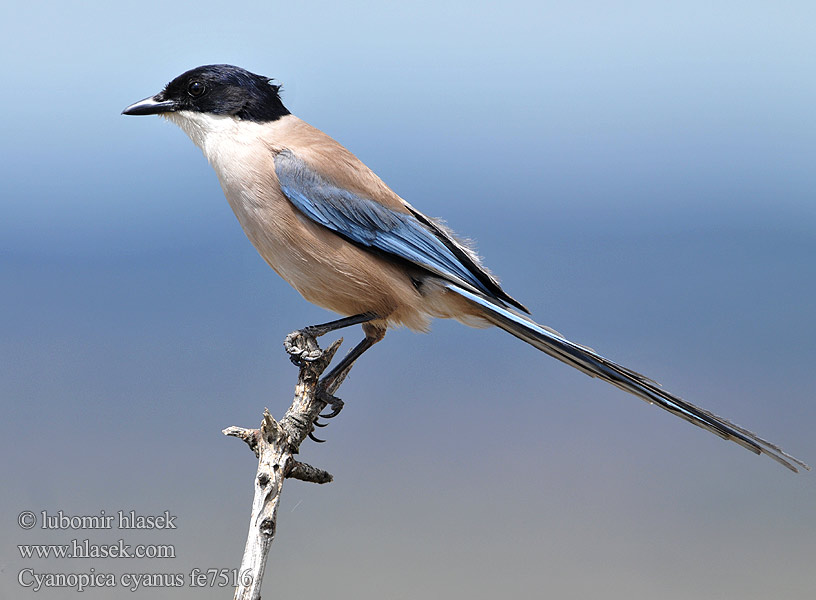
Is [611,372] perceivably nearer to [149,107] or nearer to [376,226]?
[376,226]

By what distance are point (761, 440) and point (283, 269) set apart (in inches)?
62.9

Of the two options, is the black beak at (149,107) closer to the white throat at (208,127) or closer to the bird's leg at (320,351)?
the white throat at (208,127)

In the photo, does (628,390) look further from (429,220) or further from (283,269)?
(283,269)

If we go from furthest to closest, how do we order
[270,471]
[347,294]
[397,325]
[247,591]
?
[397,325], [347,294], [270,471], [247,591]

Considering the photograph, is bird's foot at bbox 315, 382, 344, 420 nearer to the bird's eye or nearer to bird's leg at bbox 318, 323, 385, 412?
bird's leg at bbox 318, 323, 385, 412

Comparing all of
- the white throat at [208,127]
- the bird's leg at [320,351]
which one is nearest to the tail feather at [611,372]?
the bird's leg at [320,351]

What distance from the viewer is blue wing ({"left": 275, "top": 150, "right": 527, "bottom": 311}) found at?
2.47 m

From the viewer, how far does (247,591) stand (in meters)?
2.18

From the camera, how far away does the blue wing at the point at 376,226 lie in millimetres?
2475

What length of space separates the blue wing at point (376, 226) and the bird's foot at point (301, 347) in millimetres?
360

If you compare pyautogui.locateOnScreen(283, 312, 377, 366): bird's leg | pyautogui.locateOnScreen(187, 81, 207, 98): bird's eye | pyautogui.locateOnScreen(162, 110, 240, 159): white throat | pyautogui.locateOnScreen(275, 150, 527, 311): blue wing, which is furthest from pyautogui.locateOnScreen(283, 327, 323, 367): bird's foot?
pyautogui.locateOnScreen(187, 81, 207, 98): bird's eye

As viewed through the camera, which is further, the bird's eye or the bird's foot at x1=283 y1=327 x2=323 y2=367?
the bird's eye

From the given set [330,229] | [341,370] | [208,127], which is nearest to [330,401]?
[341,370]

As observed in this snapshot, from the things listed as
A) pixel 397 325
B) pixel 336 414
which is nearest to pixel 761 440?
pixel 397 325
